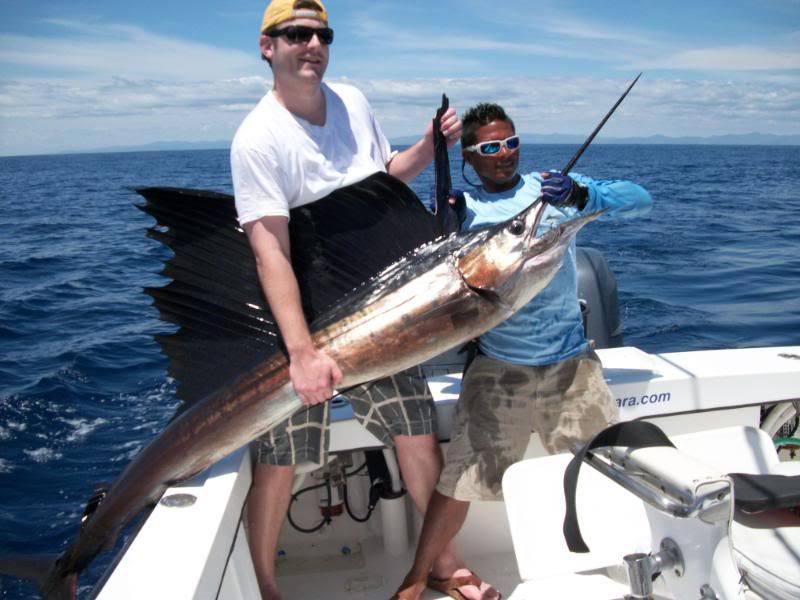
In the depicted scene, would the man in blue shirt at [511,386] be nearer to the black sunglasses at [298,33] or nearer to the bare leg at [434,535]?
the bare leg at [434,535]

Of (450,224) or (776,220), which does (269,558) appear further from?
(776,220)

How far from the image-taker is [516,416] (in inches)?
79.7

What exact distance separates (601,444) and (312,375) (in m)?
0.70

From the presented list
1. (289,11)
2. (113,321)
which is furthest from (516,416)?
(113,321)

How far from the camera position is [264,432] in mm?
1799

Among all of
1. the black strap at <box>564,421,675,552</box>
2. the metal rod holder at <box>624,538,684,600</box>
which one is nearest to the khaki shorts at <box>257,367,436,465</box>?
the black strap at <box>564,421,675,552</box>

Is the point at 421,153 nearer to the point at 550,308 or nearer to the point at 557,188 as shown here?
the point at 557,188

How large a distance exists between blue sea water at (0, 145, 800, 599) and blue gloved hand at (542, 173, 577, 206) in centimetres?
136

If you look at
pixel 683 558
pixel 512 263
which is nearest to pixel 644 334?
pixel 512 263

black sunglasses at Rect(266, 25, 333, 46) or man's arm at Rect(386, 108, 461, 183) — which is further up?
black sunglasses at Rect(266, 25, 333, 46)

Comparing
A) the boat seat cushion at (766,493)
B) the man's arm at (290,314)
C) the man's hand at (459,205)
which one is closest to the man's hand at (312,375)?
the man's arm at (290,314)

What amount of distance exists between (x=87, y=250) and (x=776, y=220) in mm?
11984

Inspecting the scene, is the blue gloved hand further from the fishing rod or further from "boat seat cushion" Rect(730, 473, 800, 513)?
"boat seat cushion" Rect(730, 473, 800, 513)

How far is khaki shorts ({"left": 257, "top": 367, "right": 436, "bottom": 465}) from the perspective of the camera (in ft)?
6.40
